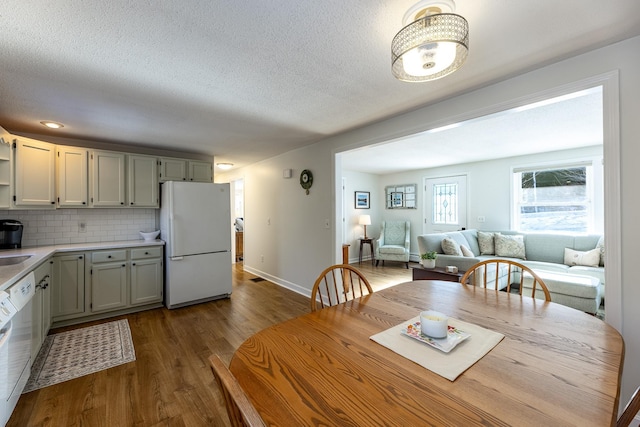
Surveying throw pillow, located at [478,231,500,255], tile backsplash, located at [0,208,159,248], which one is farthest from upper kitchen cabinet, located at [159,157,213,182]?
throw pillow, located at [478,231,500,255]

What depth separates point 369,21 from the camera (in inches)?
55.2

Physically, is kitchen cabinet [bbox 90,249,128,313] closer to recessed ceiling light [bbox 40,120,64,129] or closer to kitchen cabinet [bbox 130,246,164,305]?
kitchen cabinet [bbox 130,246,164,305]

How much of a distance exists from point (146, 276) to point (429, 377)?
3.66 metres

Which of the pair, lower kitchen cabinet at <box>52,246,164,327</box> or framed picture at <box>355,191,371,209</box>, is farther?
framed picture at <box>355,191,371,209</box>

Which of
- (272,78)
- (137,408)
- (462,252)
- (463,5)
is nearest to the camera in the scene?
(463,5)

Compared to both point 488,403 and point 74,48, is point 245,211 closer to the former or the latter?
point 74,48

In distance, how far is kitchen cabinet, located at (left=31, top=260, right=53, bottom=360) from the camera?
2.09m

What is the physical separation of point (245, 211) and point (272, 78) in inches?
152

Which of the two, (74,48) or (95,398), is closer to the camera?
(74,48)

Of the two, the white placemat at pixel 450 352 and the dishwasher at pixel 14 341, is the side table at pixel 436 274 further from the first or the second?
the dishwasher at pixel 14 341

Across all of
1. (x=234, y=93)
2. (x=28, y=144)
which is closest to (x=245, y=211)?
(x=28, y=144)

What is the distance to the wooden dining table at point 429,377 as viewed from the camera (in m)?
0.68

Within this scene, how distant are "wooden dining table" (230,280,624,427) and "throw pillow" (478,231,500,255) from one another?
3.77 meters

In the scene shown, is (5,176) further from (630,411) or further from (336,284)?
(630,411)
